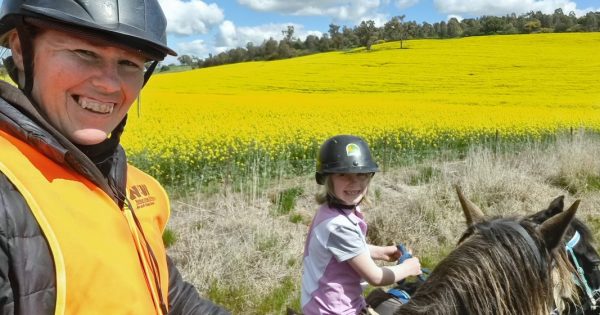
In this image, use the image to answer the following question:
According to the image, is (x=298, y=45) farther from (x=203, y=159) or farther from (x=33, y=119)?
(x=33, y=119)

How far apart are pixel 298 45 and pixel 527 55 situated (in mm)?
28559

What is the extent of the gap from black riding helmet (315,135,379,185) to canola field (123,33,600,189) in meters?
5.01

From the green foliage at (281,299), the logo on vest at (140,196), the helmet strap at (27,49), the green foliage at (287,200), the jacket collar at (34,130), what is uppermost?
the helmet strap at (27,49)

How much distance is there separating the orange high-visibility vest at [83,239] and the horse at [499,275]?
0.84m

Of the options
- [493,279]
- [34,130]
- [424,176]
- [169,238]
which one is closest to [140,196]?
[34,130]

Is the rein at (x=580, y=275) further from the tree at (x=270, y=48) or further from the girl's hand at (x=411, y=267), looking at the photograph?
the tree at (x=270, y=48)

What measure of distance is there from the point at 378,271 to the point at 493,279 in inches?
38.5

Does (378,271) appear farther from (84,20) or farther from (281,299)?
(281,299)

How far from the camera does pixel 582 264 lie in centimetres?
204

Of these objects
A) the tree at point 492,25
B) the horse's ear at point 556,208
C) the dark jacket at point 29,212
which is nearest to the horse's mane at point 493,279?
the horse's ear at point 556,208

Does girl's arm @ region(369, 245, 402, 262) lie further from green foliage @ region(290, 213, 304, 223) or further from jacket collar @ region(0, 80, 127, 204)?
green foliage @ region(290, 213, 304, 223)

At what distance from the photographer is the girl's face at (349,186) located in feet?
8.72

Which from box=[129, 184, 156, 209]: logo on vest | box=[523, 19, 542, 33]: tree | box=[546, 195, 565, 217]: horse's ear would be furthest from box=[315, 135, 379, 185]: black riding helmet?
box=[523, 19, 542, 33]: tree

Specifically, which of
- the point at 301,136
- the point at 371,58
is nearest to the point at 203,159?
the point at 301,136
